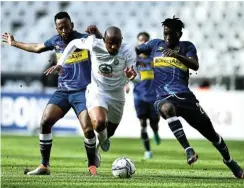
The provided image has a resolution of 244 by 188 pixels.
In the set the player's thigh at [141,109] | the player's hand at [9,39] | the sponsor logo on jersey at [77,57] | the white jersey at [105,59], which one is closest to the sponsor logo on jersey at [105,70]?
the white jersey at [105,59]

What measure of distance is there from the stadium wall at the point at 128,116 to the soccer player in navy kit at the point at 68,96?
1174 centimetres

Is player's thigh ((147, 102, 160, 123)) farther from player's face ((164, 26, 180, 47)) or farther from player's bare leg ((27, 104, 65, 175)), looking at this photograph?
player's bare leg ((27, 104, 65, 175))

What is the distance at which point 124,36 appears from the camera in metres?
28.1

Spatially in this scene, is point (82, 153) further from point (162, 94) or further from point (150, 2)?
point (150, 2)

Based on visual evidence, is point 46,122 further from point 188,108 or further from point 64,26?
point 188,108

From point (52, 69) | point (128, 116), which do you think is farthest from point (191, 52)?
point (128, 116)

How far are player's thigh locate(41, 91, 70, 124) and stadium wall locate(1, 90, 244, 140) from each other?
11.9m

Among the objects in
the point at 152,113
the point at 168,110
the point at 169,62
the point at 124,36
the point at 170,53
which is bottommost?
the point at 152,113

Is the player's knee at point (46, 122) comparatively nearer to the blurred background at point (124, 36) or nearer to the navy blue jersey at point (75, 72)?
the navy blue jersey at point (75, 72)

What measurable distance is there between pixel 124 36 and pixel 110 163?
14.9 meters

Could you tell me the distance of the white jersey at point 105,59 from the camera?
1038 cm

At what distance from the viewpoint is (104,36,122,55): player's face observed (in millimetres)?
10148

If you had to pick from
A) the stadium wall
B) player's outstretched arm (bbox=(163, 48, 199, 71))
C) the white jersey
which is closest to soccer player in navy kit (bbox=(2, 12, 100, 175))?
the white jersey

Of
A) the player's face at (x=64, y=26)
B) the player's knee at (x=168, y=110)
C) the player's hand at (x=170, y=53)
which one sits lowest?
the player's knee at (x=168, y=110)
